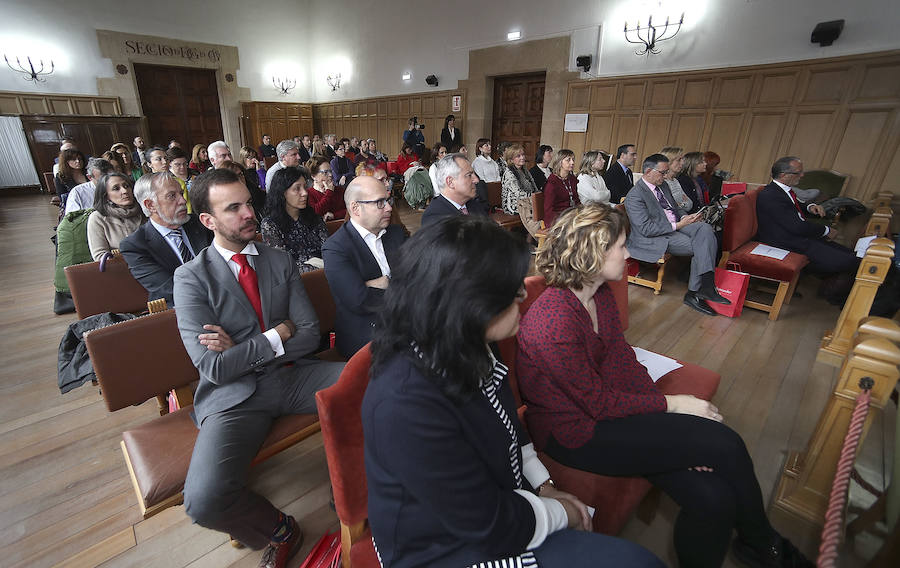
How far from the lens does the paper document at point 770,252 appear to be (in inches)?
135

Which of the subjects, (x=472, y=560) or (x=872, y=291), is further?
(x=872, y=291)

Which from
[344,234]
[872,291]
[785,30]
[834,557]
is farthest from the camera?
[785,30]

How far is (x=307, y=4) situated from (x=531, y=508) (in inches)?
649

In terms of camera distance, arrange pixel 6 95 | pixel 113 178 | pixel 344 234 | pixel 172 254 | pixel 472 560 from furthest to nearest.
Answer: pixel 6 95 < pixel 113 178 < pixel 172 254 < pixel 344 234 < pixel 472 560

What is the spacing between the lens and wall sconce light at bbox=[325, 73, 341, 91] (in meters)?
12.9

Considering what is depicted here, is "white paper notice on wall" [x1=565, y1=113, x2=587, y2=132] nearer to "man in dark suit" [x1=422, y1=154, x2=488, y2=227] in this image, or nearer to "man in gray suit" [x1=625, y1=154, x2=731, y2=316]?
"man in gray suit" [x1=625, y1=154, x2=731, y2=316]

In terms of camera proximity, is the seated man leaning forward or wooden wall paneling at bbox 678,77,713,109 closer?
the seated man leaning forward

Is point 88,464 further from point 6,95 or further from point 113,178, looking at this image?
point 6,95

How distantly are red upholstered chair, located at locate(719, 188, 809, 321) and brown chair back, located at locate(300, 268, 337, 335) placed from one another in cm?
342

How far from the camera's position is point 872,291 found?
246 centimetres

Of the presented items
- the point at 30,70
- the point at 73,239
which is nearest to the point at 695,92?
the point at 73,239

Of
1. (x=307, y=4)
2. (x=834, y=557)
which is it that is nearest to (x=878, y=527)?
(x=834, y=557)

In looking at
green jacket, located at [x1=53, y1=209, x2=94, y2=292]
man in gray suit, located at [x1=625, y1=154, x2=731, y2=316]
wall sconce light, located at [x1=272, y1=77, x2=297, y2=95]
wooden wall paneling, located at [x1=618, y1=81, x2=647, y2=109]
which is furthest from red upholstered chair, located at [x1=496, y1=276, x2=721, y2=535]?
wall sconce light, located at [x1=272, y1=77, x2=297, y2=95]

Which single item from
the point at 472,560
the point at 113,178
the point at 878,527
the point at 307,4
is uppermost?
the point at 307,4
